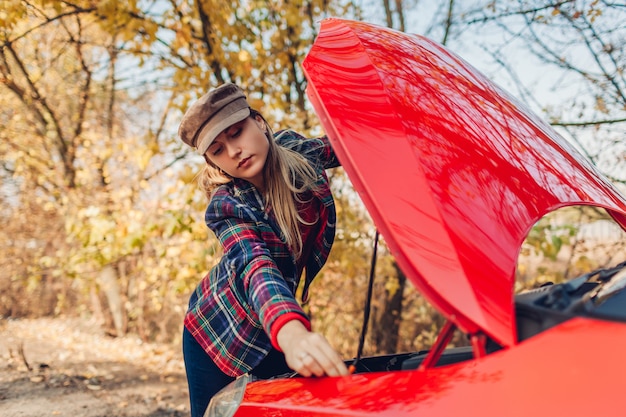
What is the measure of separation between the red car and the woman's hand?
0.09 ft

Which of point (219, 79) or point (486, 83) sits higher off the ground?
point (219, 79)

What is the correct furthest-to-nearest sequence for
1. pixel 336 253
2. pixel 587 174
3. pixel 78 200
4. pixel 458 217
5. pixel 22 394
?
pixel 78 200 < pixel 336 253 < pixel 22 394 < pixel 587 174 < pixel 458 217

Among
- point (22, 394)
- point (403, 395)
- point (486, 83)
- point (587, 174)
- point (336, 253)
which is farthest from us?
point (336, 253)

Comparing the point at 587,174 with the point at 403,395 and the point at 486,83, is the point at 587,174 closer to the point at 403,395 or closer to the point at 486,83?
the point at 486,83

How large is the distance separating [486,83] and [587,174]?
481 millimetres

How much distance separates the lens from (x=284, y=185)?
2002 mm

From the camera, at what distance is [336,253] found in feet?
16.1

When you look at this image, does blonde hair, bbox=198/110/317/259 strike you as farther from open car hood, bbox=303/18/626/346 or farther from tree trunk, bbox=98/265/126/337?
tree trunk, bbox=98/265/126/337

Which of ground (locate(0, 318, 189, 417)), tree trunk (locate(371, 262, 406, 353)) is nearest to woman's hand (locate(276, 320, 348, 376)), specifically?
ground (locate(0, 318, 189, 417))

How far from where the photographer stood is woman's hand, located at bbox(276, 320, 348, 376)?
4.08ft

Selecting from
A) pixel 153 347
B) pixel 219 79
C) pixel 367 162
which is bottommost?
pixel 153 347

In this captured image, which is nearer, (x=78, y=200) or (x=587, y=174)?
(x=587, y=174)

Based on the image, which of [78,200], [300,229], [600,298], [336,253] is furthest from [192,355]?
[78,200]

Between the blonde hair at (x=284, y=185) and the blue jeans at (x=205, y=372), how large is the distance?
42 cm
